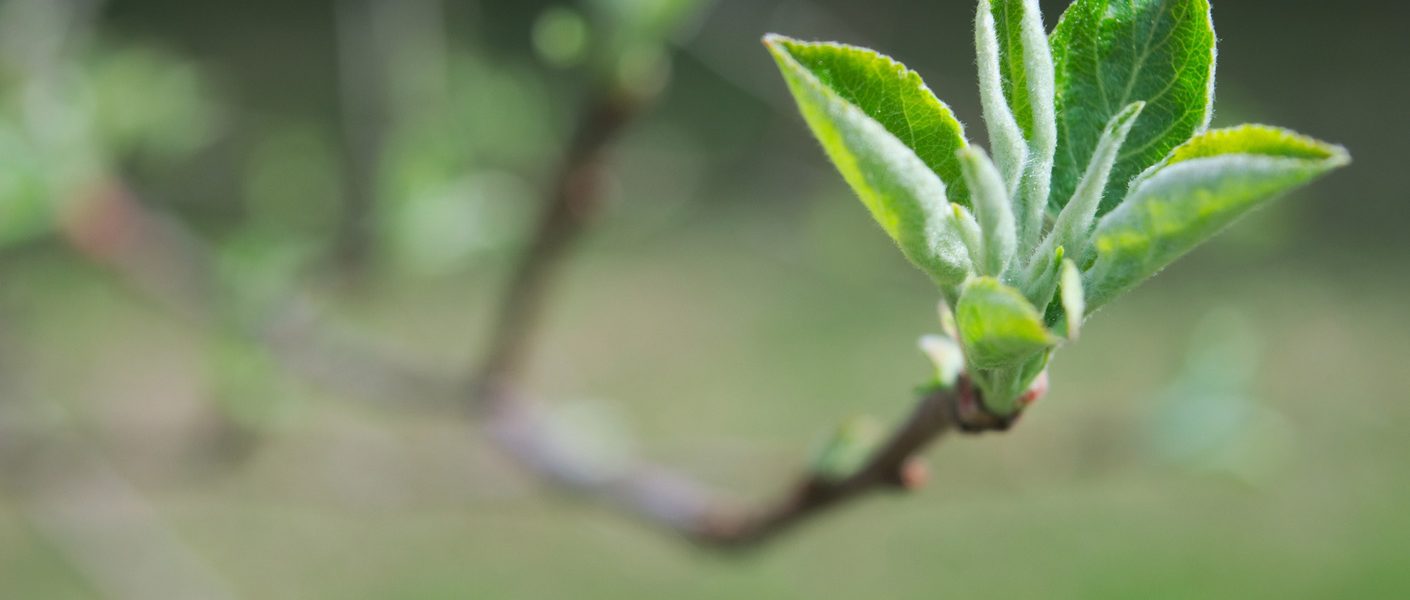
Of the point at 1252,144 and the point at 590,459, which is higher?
the point at 1252,144

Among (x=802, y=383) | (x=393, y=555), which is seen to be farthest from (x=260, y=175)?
(x=802, y=383)

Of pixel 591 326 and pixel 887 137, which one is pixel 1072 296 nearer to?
pixel 887 137

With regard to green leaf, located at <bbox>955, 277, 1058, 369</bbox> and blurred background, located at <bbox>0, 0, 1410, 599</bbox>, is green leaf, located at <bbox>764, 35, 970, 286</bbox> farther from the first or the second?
blurred background, located at <bbox>0, 0, 1410, 599</bbox>

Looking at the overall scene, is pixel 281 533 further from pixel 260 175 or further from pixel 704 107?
pixel 704 107

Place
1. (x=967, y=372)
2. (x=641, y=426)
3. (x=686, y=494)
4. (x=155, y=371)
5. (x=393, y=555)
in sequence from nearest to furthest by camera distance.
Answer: (x=967, y=372) → (x=686, y=494) → (x=393, y=555) → (x=641, y=426) → (x=155, y=371)

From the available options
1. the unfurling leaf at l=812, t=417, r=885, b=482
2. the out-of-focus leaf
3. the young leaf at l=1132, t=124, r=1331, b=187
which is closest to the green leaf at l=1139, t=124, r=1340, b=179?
the young leaf at l=1132, t=124, r=1331, b=187

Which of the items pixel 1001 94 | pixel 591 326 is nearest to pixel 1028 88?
pixel 1001 94
